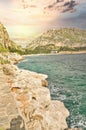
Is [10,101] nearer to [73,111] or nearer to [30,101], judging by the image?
[30,101]

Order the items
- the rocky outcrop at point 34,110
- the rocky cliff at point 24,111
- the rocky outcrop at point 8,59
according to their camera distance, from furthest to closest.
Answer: the rocky outcrop at point 8,59
the rocky outcrop at point 34,110
the rocky cliff at point 24,111

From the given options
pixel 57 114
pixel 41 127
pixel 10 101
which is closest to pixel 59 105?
pixel 57 114

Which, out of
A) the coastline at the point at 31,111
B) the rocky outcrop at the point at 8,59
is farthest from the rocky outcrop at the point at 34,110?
the rocky outcrop at the point at 8,59

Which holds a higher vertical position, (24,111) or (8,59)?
(24,111)

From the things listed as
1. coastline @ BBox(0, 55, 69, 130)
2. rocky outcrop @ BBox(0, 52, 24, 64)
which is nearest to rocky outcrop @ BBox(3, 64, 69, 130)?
coastline @ BBox(0, 55, 69, 130)

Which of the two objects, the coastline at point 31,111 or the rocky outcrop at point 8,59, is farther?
the rocky outcrop at point 8,59

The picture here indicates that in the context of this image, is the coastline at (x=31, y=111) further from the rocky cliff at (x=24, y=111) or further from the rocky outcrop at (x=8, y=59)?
the rocky outcrop at (x=8, y=59)

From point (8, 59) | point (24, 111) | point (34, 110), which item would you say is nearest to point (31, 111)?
point (34, 110)

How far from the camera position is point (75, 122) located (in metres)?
23.5

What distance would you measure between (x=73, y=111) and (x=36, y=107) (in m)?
9.17

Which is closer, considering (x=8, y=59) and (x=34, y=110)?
(x=34, y=110)

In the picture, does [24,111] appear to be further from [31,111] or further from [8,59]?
[8,59]

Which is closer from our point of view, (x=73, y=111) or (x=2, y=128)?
(x=2, y=128)

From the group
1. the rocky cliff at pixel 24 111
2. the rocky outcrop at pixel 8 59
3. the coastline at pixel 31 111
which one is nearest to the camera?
the rocky cliff at pixel 24 111
